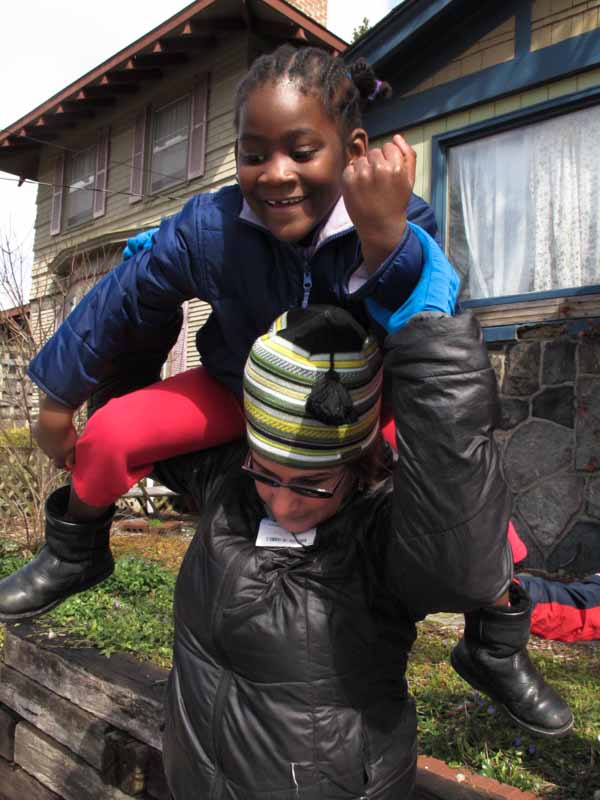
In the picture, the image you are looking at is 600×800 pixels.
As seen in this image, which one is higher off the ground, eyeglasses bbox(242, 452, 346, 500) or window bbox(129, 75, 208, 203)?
window bbox(129, 75, 208, 203)

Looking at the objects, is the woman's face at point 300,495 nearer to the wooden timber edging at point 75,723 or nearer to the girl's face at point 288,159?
the girl's face at point 288,159

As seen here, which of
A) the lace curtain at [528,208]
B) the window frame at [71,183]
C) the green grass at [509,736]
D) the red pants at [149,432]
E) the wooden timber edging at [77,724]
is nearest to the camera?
the red pants at [149,432]

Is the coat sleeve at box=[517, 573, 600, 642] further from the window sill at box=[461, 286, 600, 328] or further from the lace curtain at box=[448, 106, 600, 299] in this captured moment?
the lace curtain at box=[448, 106, 600, 299]

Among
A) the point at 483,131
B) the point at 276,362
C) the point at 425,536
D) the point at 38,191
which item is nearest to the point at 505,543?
the point at 425,536

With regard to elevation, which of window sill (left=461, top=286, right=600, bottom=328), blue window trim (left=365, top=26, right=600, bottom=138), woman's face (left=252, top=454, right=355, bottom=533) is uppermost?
blue window trim (left=365, top=26, right=600, bottom=138)

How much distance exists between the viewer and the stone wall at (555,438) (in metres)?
5.52

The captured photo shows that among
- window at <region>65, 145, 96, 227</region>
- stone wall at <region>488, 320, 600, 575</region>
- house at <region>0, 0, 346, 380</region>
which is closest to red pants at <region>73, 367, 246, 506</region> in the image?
stone wall at <region>488, 320, 600, 575</region>

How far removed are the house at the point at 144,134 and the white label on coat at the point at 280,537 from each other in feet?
26.5

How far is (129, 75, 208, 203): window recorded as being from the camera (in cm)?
1117

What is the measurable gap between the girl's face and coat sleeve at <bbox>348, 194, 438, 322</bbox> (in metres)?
0.31

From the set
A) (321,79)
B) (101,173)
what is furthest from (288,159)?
(101,173)

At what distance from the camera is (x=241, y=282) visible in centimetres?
171

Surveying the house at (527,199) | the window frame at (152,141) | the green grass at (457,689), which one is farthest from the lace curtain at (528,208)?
the window frame at (152,141)

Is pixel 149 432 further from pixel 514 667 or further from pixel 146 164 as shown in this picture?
pixel 146 164
